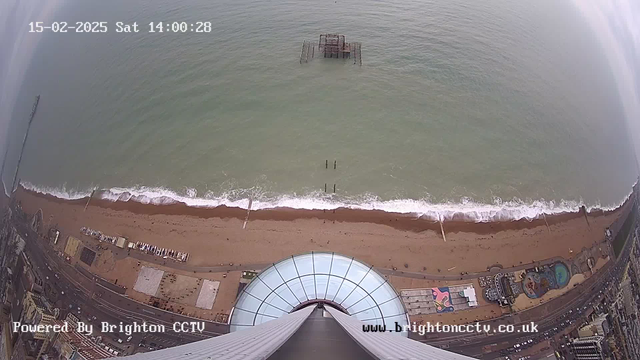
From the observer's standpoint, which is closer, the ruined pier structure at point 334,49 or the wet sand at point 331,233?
the wet sand at point 331,233

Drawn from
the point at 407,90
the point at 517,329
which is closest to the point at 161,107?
the point at 407,90

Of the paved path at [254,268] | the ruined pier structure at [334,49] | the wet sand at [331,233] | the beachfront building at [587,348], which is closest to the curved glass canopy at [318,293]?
the paved path at [254,268]

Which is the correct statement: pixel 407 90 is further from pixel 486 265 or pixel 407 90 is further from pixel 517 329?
pixel 517 329

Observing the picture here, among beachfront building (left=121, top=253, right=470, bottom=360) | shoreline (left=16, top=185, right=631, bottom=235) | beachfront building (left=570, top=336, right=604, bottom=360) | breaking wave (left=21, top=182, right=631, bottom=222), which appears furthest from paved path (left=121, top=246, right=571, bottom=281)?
beachfront building (left=570, top=336, right=604, bottom=360)

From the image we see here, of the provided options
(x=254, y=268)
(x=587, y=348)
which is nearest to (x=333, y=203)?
(x=254, y=268)

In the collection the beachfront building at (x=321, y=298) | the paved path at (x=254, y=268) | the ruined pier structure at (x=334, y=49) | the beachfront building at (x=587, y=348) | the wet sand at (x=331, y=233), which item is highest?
the ruined pier structure at (x=334, y=49)

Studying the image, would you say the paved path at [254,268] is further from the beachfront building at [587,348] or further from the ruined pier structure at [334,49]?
the ruined pier structure at [334,49]

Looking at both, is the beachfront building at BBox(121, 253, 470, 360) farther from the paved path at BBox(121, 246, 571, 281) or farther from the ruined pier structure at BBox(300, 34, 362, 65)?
the ruined pier structure at BBox(300, 34, 362, 65)
